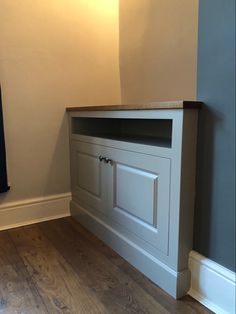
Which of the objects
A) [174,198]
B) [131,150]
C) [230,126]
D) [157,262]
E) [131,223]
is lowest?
[157,262]

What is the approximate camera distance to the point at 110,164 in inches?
67.0

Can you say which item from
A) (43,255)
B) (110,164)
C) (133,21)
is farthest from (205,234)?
(133,21)

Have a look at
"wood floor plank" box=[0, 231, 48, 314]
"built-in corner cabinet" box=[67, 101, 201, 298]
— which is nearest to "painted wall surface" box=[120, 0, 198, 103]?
"built-in corner cabinet" box=[67, 101, 201, 298]

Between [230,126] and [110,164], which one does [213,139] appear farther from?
[110,164]

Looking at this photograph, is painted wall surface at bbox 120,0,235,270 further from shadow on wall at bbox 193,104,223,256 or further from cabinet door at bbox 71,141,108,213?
cabinet door at bbox 71,141,108,213

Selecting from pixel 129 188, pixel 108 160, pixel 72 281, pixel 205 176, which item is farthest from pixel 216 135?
pixel 72 281

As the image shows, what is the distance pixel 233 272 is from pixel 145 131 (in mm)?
1138

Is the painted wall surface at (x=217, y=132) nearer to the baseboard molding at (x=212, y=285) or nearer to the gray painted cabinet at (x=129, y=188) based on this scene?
the baseboard molding at (x=212, y=285)

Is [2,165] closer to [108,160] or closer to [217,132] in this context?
[108,160]

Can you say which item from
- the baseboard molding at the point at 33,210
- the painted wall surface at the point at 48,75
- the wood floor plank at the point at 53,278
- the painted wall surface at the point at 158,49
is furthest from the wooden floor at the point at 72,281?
the painted wall surface at the point at 158,49

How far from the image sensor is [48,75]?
6.90 feet

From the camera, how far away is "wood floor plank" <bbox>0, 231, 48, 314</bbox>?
47.9 inches

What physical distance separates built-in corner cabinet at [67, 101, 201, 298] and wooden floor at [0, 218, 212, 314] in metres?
0.08

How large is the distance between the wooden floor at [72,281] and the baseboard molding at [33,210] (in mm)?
190
